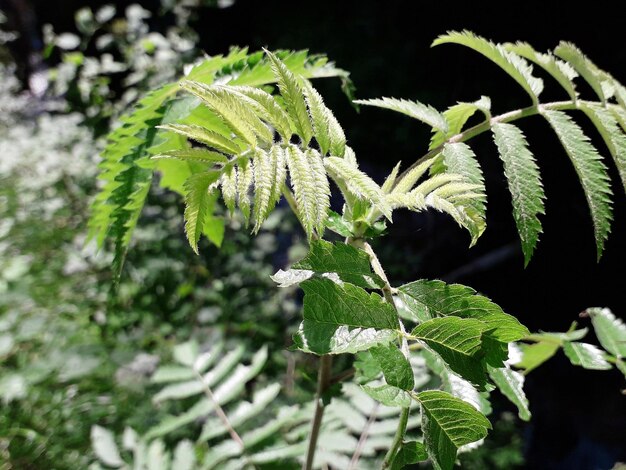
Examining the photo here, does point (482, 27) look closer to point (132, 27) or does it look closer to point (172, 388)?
point (132, 27)

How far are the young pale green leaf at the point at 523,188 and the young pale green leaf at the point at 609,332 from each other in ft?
1.24

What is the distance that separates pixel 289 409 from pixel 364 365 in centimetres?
77

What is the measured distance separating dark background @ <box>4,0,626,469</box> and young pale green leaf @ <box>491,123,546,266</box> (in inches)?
113

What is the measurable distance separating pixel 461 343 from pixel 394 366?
0.08 m

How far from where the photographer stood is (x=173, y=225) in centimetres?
296

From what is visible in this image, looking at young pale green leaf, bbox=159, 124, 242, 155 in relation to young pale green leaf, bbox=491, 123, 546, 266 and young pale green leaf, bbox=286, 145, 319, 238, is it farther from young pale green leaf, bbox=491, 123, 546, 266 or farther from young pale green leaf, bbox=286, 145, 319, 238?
young pale green leaf, bbox=491, 123, 546, 266

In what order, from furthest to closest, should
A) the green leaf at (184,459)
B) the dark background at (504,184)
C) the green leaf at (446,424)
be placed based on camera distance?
the dark background at (504,184) → the green leaf at (184,459) → the green leaf at (446,424)

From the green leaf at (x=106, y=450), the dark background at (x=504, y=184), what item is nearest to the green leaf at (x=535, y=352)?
the green leaf at (x=106, y=450)

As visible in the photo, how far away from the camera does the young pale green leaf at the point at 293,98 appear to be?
0.66 metres

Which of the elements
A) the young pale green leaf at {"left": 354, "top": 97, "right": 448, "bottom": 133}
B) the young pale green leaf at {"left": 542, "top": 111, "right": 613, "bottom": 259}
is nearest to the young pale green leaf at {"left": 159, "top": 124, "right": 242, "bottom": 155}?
the young pale green leaf at {"left": 354, "top": 97, "right": 448, "bottom": 133}

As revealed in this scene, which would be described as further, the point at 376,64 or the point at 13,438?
the point at 376,64

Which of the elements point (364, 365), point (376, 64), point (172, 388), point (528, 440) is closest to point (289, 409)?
point (172, 388)

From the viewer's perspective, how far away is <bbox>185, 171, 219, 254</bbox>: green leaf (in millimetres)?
634

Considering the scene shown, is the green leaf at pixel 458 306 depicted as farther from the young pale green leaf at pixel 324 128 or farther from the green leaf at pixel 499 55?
the green leaf at pixel 499 55
